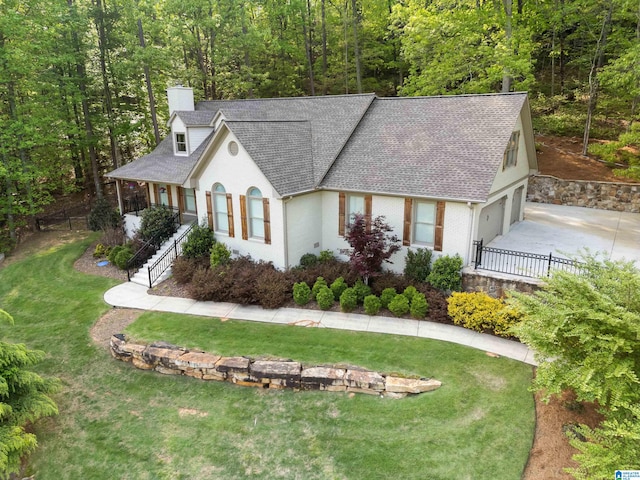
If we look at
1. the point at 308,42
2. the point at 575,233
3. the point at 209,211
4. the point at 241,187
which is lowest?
the point at 575,233

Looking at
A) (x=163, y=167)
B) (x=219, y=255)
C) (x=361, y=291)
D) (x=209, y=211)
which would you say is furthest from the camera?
(x=163, y=167)

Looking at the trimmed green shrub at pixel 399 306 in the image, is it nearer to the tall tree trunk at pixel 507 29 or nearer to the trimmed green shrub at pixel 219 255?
the trimmed green shrub at pixel 219 255

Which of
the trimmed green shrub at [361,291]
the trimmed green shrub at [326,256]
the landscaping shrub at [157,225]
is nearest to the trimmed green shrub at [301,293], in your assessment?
the trimmed green shrub at [361,291]

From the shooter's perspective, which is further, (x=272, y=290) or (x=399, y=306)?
(x=272, y=290)

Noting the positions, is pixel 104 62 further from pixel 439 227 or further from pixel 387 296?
pixel 387 296

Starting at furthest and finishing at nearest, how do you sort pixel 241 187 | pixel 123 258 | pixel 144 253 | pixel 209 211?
1. pixel 144 253
2. pixel 123 258
3. pixel 209 211
4. pixel 241 187

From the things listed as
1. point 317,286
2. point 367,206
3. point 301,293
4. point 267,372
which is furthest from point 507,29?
point 267,372

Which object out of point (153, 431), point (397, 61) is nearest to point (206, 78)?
point (397, 61)

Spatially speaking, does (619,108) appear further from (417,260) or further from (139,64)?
(139,64)
